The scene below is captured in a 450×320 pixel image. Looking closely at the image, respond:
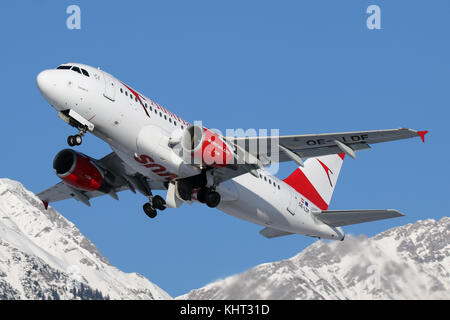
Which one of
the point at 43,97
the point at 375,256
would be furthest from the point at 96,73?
the point at 375,256

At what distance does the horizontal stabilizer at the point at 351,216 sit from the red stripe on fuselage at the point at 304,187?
2.32 m

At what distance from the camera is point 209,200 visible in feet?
121

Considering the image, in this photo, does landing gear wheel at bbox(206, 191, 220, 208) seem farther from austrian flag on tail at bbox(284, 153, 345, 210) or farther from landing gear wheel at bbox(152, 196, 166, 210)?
austrian flag on tail at bbox(284, 153, 345, 210)

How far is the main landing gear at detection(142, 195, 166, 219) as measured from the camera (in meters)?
39.2

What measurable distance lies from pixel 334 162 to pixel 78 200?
1754 centimetres

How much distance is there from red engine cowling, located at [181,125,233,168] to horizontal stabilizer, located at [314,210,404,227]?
9539 mm

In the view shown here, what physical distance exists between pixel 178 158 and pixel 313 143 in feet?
21.3

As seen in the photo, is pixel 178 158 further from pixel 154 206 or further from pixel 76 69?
pixel 76 69

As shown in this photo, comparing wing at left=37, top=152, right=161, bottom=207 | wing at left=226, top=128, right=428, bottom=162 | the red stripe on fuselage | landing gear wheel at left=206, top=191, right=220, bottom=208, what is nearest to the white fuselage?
landing gear wheel at left=206, top=191, right=220, bottom=208

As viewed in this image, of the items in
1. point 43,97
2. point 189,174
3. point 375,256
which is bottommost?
point 375,256
